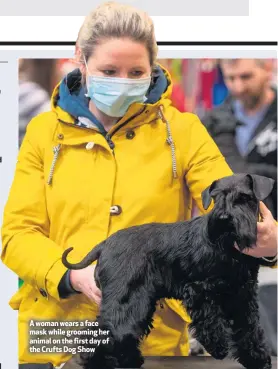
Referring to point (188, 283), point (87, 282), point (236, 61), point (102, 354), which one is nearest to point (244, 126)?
point (236, 61)

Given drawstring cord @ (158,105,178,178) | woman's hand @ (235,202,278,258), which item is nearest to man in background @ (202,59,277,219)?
drawstring cord @ (158,105,178,178)

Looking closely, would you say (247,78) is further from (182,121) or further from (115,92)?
(115,92)

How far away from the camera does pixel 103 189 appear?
57.2 inches

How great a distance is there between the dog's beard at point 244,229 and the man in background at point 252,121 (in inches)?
11.6

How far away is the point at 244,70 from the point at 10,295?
81 centimetres

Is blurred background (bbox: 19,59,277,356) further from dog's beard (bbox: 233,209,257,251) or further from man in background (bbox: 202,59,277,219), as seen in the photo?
dog's beard (bbox: 233,209,257,251)

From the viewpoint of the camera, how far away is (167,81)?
150 centimetres

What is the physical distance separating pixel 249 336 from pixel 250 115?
21.3 inches

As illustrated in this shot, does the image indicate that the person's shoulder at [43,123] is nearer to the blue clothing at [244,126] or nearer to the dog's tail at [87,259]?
the dog's tail at [87,259]

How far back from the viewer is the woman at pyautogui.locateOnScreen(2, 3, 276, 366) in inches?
55.8

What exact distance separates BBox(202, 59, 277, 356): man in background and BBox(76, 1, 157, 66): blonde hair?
0.24m

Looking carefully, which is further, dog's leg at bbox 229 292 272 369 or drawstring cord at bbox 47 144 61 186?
drawstring cord at bbox 47 144 61 186

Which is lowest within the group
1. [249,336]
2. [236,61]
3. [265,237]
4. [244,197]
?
[249,336]

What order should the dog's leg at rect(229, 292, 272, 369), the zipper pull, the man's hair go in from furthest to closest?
the man's hair → the zipper pull → the dog's leg at rect(229, 292, 272, 369)
